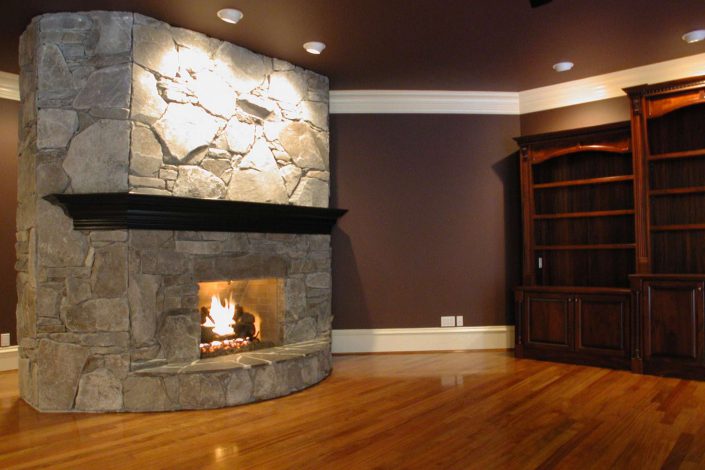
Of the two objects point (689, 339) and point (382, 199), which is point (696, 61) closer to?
point (689, 339)

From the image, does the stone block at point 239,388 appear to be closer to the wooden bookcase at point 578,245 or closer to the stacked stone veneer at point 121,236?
the stacked stone veneer at point 121,236

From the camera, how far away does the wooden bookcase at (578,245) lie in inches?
189

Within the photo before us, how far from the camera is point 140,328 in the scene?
3688 millimetres

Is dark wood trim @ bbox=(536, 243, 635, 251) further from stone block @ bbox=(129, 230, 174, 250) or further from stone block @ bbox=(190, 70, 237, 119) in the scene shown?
stone block @ bbox=(129, 230, 174, 250)

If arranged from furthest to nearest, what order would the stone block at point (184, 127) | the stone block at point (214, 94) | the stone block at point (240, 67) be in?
the stone block at point (240, 67)
the stone block at point (214, 94)
the stone block at point (184, 127)

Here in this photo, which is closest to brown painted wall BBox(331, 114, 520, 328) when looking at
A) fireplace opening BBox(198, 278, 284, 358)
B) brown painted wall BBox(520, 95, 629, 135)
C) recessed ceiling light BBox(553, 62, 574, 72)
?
Result: brown painted wall BBox(520, 95, 629, 135)

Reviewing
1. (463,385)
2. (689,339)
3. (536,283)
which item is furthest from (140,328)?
(689,339)

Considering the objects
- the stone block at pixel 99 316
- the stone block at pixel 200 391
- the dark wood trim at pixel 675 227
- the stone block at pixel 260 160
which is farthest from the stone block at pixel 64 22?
the dark wood trim at pixel 675 227

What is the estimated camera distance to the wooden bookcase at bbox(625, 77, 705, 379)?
4.33 m

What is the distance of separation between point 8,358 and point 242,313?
221 centimetres

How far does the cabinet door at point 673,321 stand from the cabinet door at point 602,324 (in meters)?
0.18

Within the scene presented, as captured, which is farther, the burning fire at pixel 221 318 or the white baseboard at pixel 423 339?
the white baseboard at pixel 423 339

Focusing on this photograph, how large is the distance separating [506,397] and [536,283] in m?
1.98

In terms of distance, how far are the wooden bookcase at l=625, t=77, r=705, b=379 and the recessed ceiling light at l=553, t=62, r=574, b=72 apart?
583 millimetres
